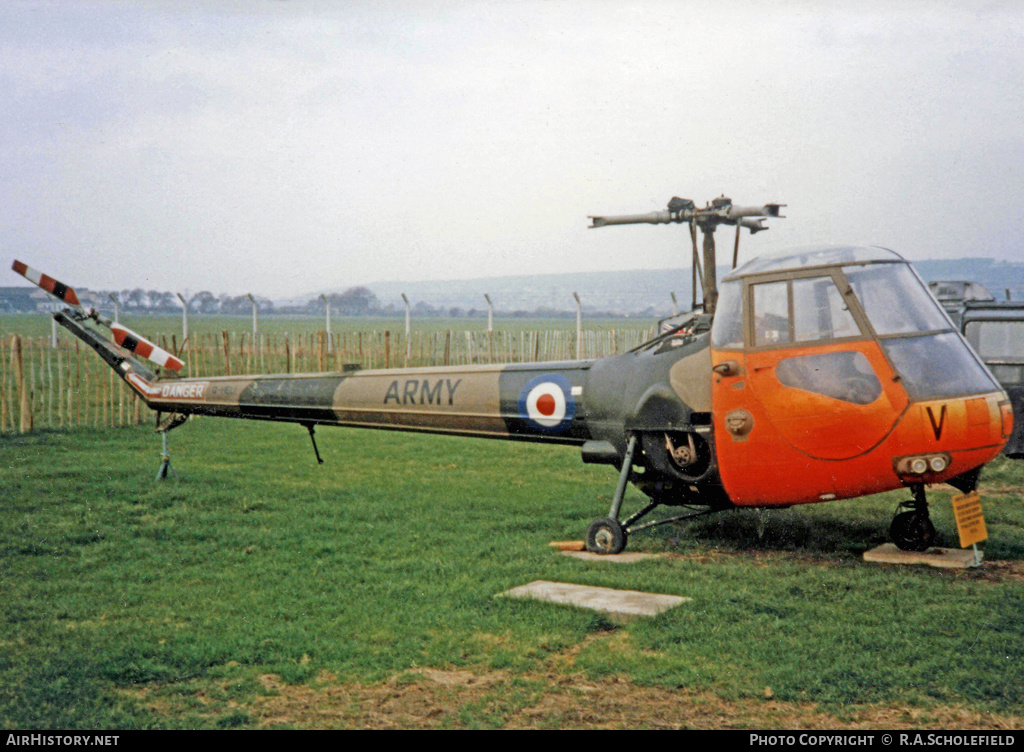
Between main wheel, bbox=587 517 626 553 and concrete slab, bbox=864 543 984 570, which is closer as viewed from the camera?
concrete slab, bbox=864 543 984 570

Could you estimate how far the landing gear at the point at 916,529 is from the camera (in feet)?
25.2

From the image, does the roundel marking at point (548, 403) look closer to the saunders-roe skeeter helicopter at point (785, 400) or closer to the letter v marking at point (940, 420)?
the saunders-roe skeeter helicopter at point (785, 400)

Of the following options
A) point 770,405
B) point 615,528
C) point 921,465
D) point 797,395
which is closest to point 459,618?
point 615,528

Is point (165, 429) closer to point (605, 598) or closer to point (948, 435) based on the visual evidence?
point (605, 598)

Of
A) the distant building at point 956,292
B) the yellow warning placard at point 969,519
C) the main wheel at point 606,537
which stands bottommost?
the main wheel at point 606,537

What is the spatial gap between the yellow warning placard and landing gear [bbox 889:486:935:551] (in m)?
0.60

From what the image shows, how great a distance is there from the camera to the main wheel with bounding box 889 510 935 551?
302 inches

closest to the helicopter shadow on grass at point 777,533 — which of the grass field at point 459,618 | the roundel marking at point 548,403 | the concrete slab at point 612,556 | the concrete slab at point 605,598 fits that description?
the grass field at point 459,618

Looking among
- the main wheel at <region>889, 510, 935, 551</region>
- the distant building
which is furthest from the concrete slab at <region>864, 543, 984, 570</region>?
the distant building

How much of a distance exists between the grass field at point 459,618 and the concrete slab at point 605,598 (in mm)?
157

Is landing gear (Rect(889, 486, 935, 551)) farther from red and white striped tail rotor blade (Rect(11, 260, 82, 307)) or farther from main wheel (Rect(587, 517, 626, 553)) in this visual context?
red and white striped tail rotor blade (Rect(11, 260, 82, 307))

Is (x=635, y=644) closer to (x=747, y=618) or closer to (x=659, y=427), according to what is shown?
(x=747, y=618)

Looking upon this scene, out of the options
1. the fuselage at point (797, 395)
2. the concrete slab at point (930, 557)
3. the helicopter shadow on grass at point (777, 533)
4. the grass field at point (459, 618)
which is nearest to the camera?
the grass field at point (459, 618)

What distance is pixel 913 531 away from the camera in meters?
7.75
